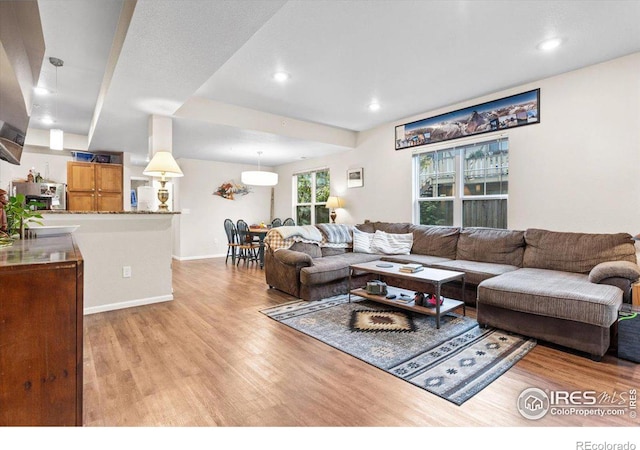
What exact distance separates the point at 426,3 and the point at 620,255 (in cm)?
291

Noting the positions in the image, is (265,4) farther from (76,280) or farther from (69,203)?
(69,203)

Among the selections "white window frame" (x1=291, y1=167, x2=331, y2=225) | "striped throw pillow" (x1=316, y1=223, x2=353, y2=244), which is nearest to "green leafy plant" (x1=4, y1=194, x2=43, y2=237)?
"striped throw pillow" (x1=316, y1=223, x2=353, y2=244)

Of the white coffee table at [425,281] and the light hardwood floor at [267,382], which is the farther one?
the white coffee table at [425,281]

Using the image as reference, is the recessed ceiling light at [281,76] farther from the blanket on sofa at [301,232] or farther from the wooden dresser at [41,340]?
the wooden dresser at [41,340]

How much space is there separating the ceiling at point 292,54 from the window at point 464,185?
0.75 metres

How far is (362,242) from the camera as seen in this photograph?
188 inches

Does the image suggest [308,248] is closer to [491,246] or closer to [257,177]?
[257,177]

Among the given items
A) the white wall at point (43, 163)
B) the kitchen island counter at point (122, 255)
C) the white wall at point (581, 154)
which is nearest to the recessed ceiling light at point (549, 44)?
the white wall at point (581, 154)

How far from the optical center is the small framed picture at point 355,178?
235 inches

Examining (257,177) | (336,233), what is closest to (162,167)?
(257,177)

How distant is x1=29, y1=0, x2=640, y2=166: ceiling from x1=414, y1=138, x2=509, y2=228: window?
753 millimetres

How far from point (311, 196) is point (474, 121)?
4.01 metres

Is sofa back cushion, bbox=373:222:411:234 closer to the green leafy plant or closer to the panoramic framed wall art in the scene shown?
the panoramic framed wall art
